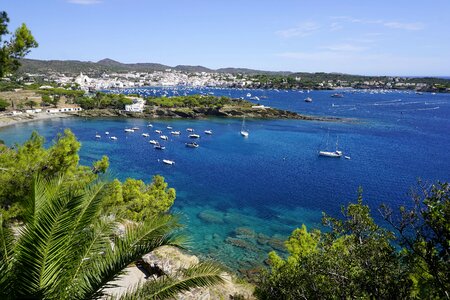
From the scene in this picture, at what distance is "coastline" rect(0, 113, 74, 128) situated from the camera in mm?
86300

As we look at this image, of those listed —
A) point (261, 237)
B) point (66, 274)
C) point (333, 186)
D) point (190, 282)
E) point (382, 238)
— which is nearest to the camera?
point (66, 274)

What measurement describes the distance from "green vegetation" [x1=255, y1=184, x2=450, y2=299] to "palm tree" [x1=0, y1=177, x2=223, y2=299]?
4.81 meters

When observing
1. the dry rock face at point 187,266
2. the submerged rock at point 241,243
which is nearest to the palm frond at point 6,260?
the dry rock face at point 187,266

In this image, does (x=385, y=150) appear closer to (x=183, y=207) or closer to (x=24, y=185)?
(x=183, y=207)

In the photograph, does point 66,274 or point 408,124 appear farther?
point 408,124

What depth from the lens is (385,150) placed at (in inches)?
2766

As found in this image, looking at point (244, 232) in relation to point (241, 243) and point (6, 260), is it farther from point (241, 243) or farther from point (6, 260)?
point (6, 260)

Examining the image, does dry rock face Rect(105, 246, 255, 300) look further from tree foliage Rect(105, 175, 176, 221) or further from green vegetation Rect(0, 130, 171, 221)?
tree foliage Rect(105, 175, 176, 221)

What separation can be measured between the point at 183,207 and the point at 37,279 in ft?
115

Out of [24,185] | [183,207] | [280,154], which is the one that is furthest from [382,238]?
[280,154]

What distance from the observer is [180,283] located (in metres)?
5.86

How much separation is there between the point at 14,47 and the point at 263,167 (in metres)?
46.7

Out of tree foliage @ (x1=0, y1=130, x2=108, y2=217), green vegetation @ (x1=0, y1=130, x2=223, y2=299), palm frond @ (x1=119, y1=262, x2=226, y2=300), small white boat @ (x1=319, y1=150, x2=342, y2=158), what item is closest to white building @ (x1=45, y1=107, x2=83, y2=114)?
small white boat @ (x1=319, y1=150, x2=342, y2=158)

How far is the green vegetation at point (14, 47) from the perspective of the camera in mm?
14008
